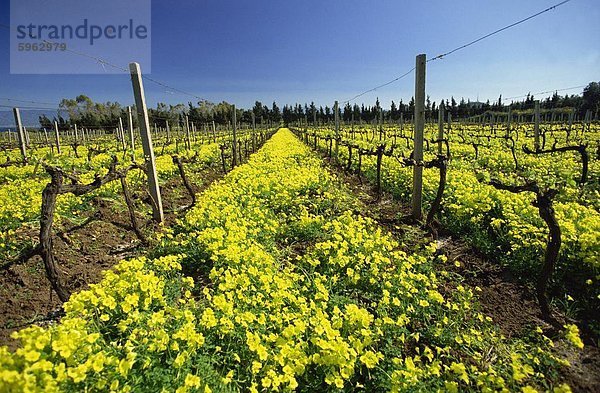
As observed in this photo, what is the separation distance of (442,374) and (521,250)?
10.6 ft

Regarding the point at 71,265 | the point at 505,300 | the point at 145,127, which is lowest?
the point at 505,300

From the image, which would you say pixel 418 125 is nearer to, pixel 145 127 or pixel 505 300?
pixel 505 300

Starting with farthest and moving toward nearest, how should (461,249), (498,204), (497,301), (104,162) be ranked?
(104,162) → (498,204) → (461,249) → (497,301)

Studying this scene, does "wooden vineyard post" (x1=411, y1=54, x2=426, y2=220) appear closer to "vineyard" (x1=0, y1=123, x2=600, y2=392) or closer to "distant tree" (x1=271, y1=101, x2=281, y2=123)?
"vineyard" (x1=0, y1=123, x2=600, y2=392)

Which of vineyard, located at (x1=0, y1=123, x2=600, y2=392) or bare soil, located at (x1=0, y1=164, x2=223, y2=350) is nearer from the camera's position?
vineyard, located at (x1=0, y1=123, x2=600, y2=392)

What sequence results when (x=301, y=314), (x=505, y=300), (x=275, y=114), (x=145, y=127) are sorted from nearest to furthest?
(x=301, y=314) → (x=505, y=300) → (x=145, y=127) → (x=275, y=114)

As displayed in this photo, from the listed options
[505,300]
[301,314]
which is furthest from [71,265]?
[505,300]

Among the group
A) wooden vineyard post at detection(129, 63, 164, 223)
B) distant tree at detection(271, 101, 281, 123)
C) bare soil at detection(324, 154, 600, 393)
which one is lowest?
bare soil at detection(324, 154, 600, 393)

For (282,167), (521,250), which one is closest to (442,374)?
(521,250)

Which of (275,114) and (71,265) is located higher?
(275,114)

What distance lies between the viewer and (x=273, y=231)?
6.38m

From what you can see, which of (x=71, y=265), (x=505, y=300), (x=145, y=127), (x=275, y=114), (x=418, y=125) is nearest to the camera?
(x=505, y=300)

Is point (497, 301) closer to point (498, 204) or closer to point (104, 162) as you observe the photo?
point (498, 204)

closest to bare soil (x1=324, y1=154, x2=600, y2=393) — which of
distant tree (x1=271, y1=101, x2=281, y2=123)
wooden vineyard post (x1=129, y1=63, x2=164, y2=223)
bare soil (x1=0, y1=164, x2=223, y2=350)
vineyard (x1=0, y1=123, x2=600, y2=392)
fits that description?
vineyard (x1=0, y1=123, x2=600, y2=392)
